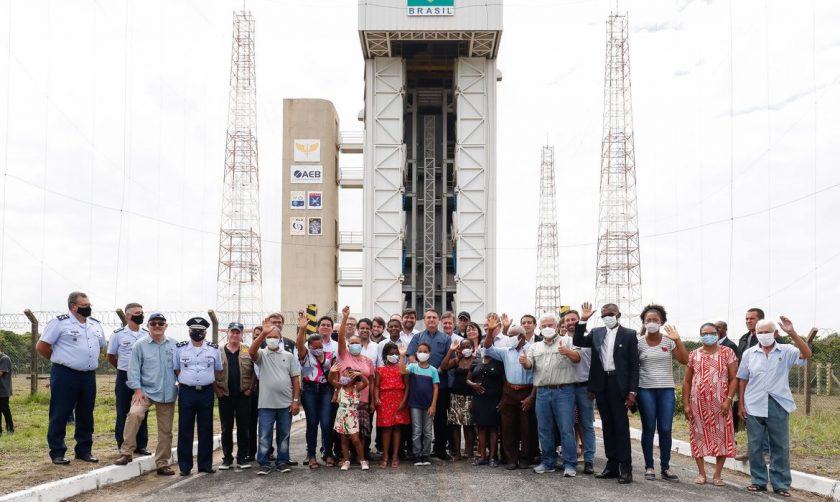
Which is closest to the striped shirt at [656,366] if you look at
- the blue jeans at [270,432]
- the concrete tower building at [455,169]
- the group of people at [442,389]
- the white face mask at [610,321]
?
the group of people at [442,389]

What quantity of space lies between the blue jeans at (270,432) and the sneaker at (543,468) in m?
2.83

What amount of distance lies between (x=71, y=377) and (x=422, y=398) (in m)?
4.00

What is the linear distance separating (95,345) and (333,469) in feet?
10.1

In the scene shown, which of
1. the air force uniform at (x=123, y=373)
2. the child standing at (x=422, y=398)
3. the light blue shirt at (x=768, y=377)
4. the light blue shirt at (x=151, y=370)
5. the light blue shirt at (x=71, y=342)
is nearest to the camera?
the light blue shirt at (x=768, y=377)

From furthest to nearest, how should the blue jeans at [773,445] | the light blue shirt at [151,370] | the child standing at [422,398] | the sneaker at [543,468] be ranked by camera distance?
the child standing at [422,398] → the sneaker at [543,468] → the light blue shirt at [151,370] → the blue jeans at [773,445]

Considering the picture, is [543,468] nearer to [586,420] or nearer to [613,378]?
[586,420]

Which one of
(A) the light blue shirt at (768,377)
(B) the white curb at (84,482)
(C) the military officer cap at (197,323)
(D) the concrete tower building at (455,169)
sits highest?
(D) the concrete tower building at (455,169)

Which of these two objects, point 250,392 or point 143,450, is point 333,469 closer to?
point 250,392

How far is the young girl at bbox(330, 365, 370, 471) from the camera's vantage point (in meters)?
9.70

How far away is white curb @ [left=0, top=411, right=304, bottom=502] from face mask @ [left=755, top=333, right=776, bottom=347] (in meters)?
6.94

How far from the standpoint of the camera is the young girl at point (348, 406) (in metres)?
9.70

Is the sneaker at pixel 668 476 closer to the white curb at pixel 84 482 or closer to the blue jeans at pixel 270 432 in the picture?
the blue jeans at pixel 270 432

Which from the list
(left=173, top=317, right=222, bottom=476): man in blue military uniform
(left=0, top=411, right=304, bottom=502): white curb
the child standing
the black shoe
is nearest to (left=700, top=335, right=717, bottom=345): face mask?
the black shoe

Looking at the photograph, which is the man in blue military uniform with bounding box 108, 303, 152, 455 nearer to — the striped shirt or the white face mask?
the white face mask
